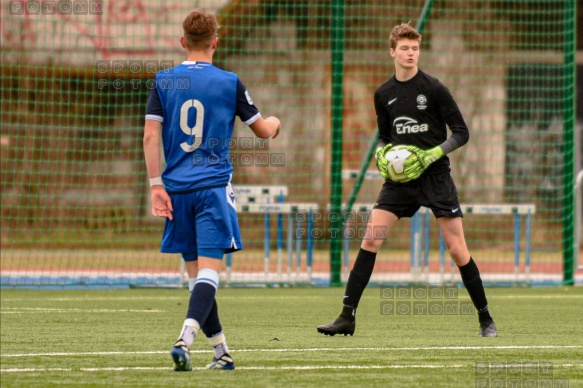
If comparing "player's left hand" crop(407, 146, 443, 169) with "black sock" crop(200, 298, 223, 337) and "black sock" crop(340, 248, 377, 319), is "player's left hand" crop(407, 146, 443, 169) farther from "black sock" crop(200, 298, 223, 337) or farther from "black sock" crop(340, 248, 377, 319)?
"black sock" crop(200, 298, 223, 337)

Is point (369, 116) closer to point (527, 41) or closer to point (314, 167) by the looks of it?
point (314, 167)

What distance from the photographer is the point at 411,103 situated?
24.0 ft

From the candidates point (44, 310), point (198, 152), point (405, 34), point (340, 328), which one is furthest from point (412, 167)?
point (44, 310)

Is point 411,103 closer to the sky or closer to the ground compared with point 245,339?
closer to the sky

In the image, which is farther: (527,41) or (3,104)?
(3,104)

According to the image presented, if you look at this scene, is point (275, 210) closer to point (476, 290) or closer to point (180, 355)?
point (476, 290)

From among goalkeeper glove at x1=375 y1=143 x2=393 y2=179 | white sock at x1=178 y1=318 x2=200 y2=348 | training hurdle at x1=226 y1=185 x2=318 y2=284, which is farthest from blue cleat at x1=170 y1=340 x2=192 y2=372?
training hurdle at x1=226 y1=185 x2=318 y2=284

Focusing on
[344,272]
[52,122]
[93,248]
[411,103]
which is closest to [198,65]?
[411,103]

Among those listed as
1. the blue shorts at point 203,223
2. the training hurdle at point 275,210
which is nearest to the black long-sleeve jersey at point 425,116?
the blue shorts at point 203,223

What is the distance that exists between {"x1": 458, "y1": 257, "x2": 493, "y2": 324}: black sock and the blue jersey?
2.40 metres

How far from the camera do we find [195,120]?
17.9ft

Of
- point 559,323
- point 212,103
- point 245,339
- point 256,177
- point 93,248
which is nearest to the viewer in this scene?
point 212,103

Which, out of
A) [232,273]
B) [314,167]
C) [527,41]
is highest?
[527,41]

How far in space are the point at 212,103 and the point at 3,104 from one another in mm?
12613
